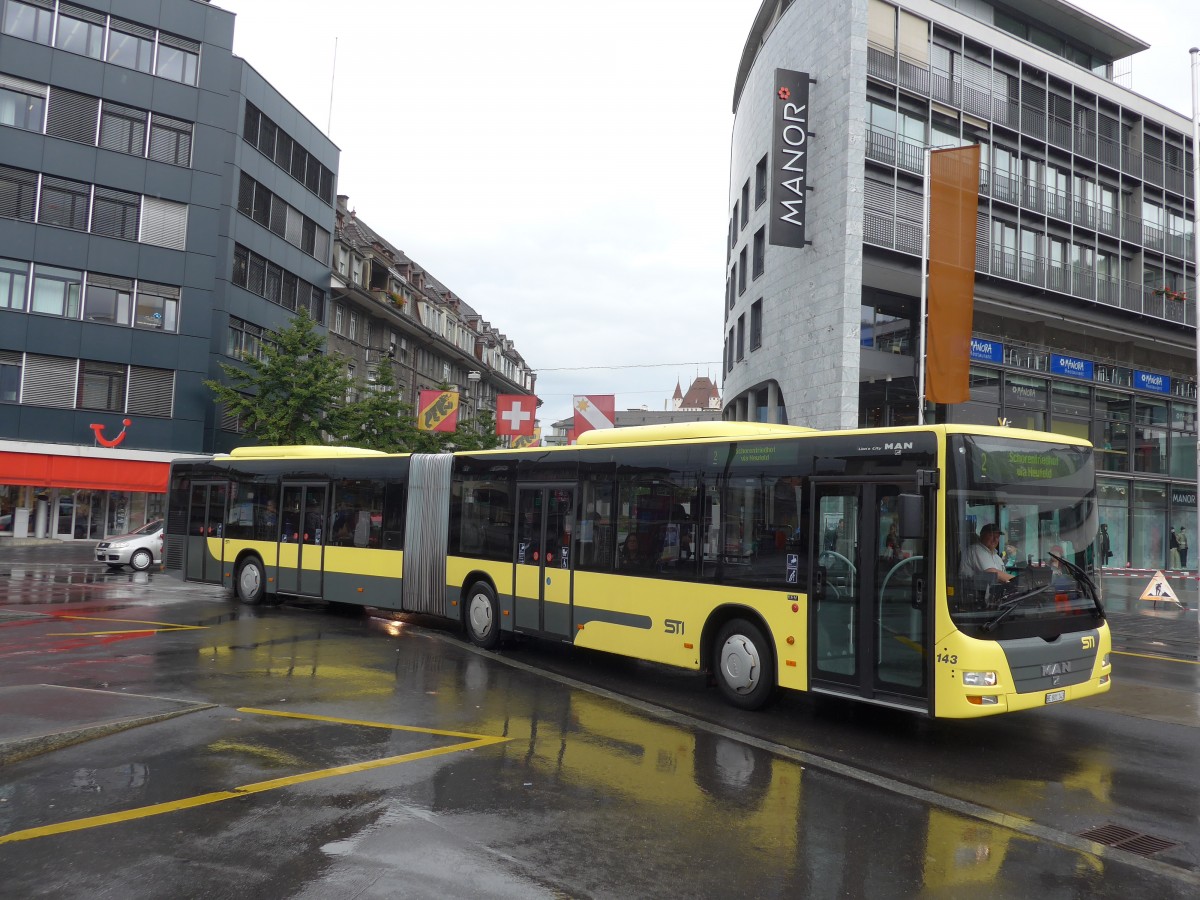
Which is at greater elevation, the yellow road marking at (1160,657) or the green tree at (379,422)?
the green tree at (379,422)

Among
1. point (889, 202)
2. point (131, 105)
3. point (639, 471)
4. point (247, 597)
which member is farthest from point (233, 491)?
point (131, 105)

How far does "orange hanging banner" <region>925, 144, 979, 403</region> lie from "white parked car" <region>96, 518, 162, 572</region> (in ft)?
68.9

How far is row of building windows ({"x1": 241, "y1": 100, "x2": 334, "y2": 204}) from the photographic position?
3947 cm

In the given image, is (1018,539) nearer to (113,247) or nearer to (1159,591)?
(1159,591)

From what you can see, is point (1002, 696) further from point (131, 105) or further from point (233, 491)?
point (131, 105)

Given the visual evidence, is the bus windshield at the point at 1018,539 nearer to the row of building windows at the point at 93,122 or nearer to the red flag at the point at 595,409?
the red flag at the point at 595,409

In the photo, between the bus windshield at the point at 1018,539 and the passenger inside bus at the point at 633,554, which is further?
the passenger inside bus at the point at 633,554

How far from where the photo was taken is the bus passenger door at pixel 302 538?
16.4 m

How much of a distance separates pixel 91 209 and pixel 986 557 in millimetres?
36566

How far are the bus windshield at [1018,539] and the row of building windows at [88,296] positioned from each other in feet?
114

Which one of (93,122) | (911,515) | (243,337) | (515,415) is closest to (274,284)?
(243,337)

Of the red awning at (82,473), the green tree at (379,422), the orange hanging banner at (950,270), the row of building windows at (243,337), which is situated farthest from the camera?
the row of building windows at (243,337)

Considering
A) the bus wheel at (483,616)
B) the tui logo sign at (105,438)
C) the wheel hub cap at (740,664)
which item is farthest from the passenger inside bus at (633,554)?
the tui logo sign at (105,438)

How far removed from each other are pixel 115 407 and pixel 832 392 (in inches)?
1046
